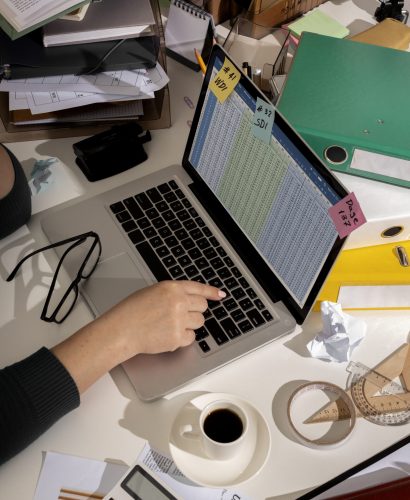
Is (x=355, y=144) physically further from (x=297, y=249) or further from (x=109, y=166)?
(x=109, y=166)

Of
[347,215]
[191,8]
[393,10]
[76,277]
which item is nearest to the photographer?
[347,215]

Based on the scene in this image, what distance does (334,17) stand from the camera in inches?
59.9

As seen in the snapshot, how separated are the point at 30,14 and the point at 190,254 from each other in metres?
0.50

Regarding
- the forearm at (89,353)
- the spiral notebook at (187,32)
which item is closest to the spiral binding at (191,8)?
the spiral notebook at (187,32)

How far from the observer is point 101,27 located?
117cm

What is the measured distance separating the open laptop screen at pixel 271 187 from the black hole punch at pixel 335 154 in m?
0.16

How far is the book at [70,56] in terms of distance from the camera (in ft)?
3.82

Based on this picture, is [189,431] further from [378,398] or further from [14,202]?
[14,202]

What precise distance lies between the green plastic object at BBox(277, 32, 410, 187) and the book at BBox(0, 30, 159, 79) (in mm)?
290

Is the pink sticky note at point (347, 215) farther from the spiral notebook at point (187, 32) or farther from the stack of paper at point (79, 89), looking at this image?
the spiral notebook at point (187, 32)

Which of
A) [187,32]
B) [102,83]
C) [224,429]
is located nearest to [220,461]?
[224,429]

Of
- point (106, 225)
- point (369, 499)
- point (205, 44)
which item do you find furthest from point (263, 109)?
point (369, 499)

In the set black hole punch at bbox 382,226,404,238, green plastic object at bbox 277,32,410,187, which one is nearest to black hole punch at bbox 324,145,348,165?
green plastic object at bbox 277,32,410,187

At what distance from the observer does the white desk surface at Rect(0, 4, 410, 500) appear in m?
0.91
